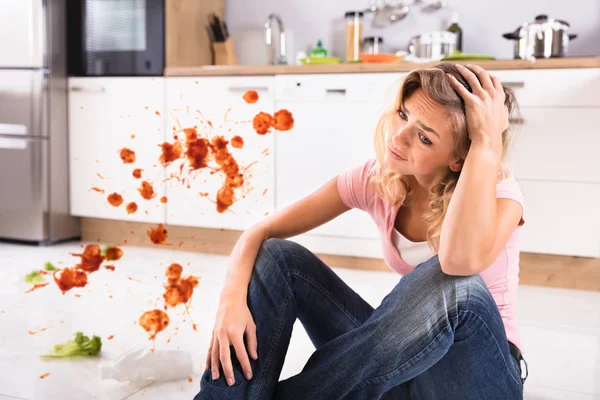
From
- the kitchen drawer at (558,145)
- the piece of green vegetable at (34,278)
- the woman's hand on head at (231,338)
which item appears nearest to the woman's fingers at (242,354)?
the woman's hand on head at (231,338)

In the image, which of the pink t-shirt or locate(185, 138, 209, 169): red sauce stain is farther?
locate(185, 138, 209, 169): red sauce stain

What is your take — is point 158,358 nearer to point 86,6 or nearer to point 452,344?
point 452,344

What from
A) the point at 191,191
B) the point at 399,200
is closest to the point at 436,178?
the point at 399,200

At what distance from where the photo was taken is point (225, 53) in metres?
3.86

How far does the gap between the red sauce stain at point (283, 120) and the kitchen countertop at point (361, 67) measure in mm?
188

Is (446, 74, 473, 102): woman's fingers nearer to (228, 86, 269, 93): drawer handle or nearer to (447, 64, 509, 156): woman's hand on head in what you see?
(447, 64, 509, 156): woman's hand on head

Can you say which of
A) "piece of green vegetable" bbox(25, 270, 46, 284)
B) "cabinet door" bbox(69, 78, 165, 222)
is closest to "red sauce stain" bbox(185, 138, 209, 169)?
"piece of green vegetable" bbox(25, 270, 46, 284)

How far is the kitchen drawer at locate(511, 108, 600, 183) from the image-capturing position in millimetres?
2695

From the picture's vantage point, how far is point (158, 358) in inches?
64.8

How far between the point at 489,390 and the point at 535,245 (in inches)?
73.8

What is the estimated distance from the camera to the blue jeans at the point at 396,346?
104cm

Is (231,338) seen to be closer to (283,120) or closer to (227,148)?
(283,120)

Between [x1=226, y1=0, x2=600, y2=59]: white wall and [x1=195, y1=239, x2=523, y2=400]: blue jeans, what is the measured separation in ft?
8.37

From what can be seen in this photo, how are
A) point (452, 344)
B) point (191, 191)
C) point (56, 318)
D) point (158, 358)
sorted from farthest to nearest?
point (191, 191), point (56, 318), point (158, 358), point (452, 344)
